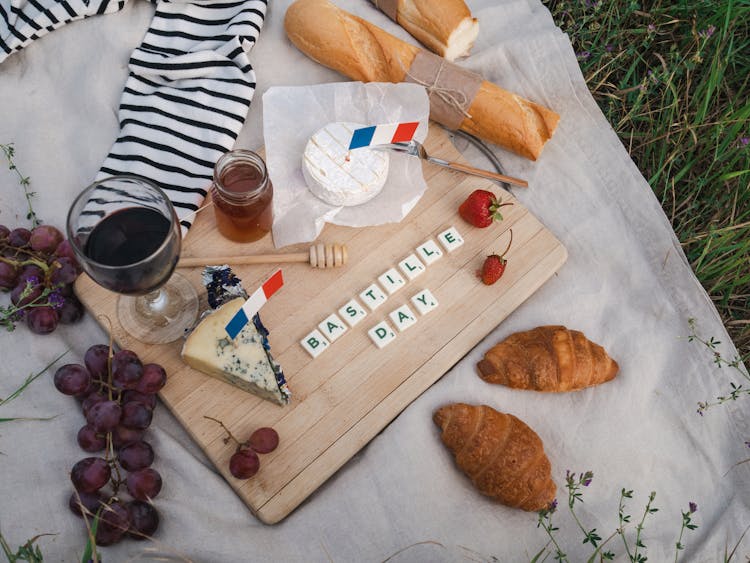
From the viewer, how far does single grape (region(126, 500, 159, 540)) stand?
1349 mm

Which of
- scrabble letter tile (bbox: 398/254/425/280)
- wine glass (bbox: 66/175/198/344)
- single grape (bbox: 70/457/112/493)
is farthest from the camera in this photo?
scrabble letter tile (bbox: 398/254/425/280)

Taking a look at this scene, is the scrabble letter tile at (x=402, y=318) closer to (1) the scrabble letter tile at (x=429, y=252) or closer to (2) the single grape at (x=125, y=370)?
(1) the scrabble letter tile at (x=429, y=252)

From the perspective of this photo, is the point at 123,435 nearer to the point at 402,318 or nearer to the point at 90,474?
the point at 90,474

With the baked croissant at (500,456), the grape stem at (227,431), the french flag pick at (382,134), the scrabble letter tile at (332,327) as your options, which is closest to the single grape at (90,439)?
the grape stem at (227,431)

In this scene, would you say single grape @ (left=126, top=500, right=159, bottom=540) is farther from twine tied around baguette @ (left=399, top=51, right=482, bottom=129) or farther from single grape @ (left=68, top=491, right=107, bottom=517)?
twine tied around baguette @ (left=399, top=51, right=482, bottom=129)

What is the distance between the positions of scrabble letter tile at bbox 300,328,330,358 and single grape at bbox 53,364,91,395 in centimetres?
50

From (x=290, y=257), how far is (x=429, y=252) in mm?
368

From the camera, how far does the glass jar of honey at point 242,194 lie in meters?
1.46

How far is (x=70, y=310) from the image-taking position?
1.55 metres

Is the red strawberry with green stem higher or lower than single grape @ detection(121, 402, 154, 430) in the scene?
higher

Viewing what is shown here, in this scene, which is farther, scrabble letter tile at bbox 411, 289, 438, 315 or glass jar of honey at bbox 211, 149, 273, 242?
scrabble letter tile at bbox 411, 289, 438, 315

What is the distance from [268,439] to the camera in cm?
140

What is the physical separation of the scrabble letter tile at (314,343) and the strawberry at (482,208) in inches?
20.5

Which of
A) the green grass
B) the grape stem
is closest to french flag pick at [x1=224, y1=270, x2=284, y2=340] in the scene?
the grape stem
